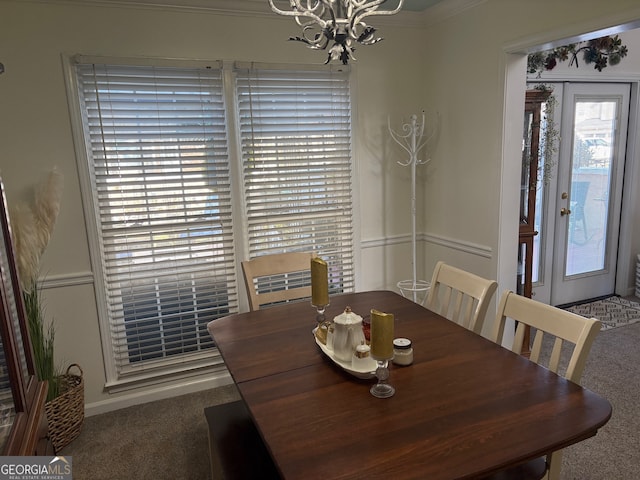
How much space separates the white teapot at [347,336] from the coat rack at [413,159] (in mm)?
1763

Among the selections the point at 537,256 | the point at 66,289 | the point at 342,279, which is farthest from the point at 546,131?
the point at 66,289

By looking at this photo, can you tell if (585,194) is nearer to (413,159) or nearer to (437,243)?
(437,243)

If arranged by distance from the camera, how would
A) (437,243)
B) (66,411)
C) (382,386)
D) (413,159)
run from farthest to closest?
(437,243) → (413,159) → (66,411) → (382,386)

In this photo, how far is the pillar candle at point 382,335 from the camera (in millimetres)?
1369

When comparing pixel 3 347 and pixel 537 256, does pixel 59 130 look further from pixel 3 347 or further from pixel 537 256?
pixel 537 256

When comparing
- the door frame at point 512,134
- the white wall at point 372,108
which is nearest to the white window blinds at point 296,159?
the white wall at point 372,108

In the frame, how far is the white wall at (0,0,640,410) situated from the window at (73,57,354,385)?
12cm

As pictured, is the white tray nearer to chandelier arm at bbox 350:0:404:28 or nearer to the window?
chandelier arm at bbox 350:0:404:28

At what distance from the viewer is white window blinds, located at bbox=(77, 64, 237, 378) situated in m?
2.71

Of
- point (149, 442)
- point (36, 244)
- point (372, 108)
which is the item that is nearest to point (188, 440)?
point (149, 442)

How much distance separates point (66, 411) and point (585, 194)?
15.0 feet

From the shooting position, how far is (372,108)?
334 centimetres

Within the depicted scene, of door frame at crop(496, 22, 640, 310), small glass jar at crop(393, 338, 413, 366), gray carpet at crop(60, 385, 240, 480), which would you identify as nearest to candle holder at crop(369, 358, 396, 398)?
small glass jar at crop(393, 338, 413, 366)

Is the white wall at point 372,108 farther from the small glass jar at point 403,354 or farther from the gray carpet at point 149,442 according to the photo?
the small glass jar at point 403,354
